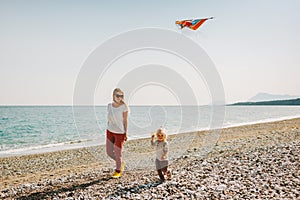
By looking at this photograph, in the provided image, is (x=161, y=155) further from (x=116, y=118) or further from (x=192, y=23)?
(x=192, y=23)

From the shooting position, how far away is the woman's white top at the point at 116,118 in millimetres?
7305

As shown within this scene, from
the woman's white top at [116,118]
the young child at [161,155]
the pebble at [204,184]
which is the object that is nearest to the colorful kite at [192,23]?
the pebble at [204,184]

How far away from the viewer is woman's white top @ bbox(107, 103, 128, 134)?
7.30 meters

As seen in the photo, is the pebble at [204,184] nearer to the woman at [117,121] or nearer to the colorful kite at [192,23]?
the woman at [117,121]

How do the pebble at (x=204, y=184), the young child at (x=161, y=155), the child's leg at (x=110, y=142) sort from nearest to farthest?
the pebble at (x=204, y=184), the young child at (x=161, y=155), the child's leg at (x=110, y=142)

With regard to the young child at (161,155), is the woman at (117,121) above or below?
above

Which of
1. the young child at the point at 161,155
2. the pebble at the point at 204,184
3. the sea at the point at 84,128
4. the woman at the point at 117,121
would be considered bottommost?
the sea at the point at 84,128

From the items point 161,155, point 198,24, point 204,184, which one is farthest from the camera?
point 198,24

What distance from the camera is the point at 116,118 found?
731 centimetres

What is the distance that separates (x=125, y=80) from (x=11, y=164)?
8.44 meters

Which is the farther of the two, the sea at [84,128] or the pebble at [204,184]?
the sea at [84,128]

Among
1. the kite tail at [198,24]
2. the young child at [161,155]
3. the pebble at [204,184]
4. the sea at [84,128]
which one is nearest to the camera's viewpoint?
the pebble at [204,184]

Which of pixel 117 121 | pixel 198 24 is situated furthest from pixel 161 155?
pixel 198 24

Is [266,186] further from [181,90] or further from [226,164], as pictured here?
[181,90]
